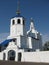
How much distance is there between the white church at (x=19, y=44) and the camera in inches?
1172

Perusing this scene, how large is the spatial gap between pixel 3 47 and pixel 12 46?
3.46 meters

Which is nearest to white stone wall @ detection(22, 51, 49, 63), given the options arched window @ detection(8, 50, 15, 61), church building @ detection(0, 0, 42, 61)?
church building @ detection(0, 0, 42, 61)

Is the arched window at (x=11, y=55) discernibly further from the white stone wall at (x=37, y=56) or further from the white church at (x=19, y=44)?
the white stone wall at (x=37, y=56)

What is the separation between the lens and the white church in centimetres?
2977

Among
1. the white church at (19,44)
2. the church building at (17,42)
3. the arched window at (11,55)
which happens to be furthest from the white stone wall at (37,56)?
the arched window at (11,55)

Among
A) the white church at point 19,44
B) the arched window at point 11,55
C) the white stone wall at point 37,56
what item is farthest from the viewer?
the arched window at point 11,55

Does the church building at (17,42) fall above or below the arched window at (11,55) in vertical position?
above

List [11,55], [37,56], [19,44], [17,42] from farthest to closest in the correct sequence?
1. [17,42]
2. [19,44]
3. [11,55]
4. [37,56]

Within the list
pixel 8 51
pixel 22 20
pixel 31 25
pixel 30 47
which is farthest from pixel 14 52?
pixel 31 25

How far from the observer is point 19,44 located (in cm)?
3316

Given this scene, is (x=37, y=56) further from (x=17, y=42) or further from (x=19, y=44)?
(x=17, y=42)

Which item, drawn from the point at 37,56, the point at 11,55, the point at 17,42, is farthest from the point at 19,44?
the point at 37,56

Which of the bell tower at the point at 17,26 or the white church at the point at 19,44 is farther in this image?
the bell tower at the point at 17,26

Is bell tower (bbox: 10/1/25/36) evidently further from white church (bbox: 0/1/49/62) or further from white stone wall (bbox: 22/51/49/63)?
white stone wall (bbox: 22/51/49/63)
